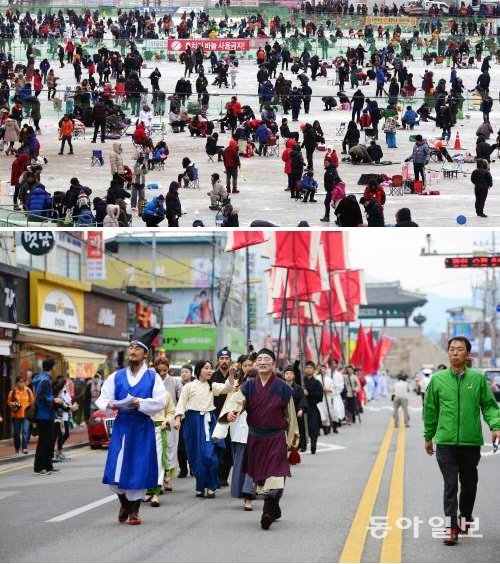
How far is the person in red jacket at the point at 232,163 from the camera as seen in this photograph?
113 ft

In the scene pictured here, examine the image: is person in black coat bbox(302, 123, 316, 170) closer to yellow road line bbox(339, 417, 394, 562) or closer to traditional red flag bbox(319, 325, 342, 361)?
traditional red flag bbox(319, 325, 342, 361)

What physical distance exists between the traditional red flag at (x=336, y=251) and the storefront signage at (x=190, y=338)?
87.3 ft

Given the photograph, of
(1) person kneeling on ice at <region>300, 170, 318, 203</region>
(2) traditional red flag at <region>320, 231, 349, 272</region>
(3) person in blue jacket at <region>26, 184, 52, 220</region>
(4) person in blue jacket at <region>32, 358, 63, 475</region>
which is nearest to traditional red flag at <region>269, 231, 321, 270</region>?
(3) person in blue jacket at <region>26, 184, 52, 220</region>

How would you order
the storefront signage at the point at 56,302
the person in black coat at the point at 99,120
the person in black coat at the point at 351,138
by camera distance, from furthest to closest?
1. the person in black coat at the point at 99,120
2. the person in black coat at the point at 351,138
3. the storefront signage at the point at 56,302

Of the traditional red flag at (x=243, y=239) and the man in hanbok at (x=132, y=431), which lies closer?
the man in hanbok at (x=132, y=431)

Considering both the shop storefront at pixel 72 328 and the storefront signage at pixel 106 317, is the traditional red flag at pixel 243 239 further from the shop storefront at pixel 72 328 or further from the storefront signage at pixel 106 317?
the storefront signage at pixel 106 317

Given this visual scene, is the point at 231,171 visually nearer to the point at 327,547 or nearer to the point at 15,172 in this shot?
the point at 15,172

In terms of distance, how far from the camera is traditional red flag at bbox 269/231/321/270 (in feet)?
87.2

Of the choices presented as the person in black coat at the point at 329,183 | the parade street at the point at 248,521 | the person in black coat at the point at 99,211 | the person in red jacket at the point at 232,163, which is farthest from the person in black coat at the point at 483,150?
the parade street at the point at 248,521

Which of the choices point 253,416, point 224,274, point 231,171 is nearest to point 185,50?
point 224,274

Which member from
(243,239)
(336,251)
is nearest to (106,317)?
(336,251)

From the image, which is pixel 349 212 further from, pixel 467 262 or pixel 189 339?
pixel 189 339

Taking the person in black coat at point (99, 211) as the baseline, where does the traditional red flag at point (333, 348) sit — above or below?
below

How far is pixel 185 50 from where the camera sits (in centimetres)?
6506
